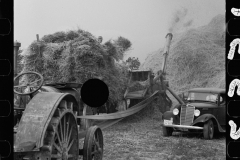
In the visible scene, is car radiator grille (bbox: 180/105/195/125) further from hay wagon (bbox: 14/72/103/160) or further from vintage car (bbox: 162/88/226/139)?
hay wagon (bbox: 14/72/103/160)

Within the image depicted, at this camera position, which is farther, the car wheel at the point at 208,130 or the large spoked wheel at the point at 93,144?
the car wheel at the point at 208,130

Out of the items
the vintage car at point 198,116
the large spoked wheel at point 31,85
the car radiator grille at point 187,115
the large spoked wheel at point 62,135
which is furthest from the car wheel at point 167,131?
the large spoked wheel at point 31,85

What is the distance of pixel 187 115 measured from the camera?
18.5 feet

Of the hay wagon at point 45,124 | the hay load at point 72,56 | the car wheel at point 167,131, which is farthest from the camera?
the car wheel at point 167,131

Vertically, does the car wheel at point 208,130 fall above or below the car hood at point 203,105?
below

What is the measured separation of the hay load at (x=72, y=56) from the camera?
5.84 ft

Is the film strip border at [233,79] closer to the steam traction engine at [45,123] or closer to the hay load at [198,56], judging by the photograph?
the hay load at [198,56]

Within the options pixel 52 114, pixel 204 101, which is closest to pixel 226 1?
pixel 52 114

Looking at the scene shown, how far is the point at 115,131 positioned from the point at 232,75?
2.39 meters

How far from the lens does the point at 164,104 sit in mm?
7078

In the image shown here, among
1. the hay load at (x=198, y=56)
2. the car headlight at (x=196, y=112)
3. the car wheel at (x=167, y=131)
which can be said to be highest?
the hay load at (x=198, y=56)
